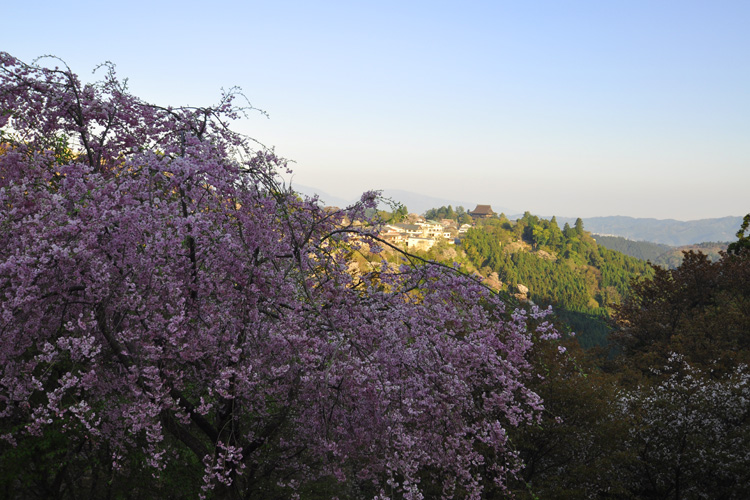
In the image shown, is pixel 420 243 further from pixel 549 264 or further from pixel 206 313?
pixel 206 313

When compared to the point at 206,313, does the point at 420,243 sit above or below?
below

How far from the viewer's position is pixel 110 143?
682cm

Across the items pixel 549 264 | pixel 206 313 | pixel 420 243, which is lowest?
pixel 549 264

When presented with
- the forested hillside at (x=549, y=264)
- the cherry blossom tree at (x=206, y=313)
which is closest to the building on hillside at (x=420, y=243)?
the forested hillside at (x=549, y=264)

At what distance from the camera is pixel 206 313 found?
489 cm

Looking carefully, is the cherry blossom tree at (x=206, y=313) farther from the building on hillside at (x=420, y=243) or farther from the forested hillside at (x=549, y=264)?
the building on hillside at (x=420, y=243)

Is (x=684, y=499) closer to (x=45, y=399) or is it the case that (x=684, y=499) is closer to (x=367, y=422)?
(x=367, y=422)

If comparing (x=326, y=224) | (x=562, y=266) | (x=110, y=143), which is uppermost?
(x=110, y=143)

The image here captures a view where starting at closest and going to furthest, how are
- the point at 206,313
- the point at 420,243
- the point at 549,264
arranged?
the point at 206,313 → the point at 420,243 → the point at 549,264

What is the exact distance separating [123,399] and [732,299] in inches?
1274

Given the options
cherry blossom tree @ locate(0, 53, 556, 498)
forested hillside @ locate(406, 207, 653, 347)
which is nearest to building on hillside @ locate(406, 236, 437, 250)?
forested hillside @ locate(406, 207, 653, 347)

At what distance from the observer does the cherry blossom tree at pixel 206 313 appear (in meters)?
4.55

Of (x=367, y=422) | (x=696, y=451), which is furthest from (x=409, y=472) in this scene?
(x=696, y=451)

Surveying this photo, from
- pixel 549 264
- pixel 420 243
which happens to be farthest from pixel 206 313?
pixel 549 264
